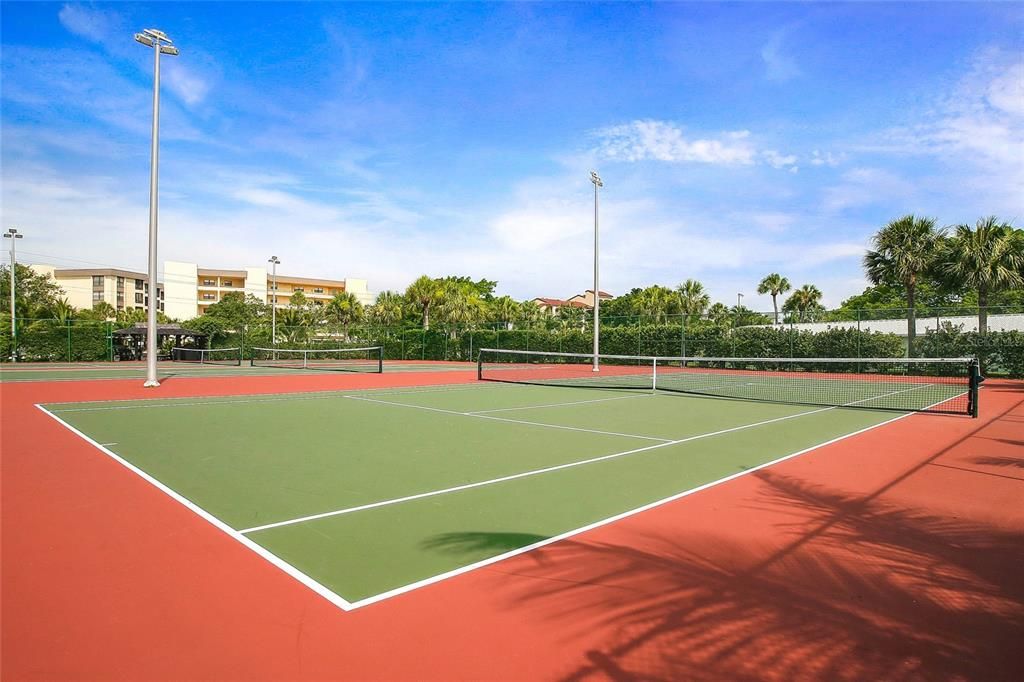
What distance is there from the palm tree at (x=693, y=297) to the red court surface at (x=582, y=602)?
47726mm

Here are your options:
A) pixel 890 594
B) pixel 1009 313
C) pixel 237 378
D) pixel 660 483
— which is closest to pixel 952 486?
pixel 660 483

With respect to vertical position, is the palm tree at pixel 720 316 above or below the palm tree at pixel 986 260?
below

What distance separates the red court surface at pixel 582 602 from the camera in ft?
9.83

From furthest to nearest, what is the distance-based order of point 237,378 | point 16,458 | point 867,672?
1. point 237,378
2. point 16,458
3. point 867,672

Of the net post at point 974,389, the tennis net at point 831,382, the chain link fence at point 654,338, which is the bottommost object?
the tennis net at point 831,382

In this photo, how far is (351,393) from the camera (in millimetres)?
17484

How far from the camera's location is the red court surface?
9.83 feet

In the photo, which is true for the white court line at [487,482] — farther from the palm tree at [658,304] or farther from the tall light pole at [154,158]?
the palm tree at [658,304]

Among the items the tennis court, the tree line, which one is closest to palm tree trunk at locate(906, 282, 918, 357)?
the tree line

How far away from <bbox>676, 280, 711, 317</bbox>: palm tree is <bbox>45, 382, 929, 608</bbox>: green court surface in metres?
38.8

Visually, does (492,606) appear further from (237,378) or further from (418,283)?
(418,283)

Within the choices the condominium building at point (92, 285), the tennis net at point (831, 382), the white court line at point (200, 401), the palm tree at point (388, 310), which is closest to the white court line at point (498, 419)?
the white court line at point (200, 401)

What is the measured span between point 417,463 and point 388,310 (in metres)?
51.2

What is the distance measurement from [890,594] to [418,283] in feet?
146
